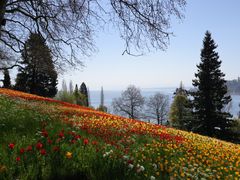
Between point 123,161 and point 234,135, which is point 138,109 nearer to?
point 234,135

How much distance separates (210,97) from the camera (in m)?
32.8

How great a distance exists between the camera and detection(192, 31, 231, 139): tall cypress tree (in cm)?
3209

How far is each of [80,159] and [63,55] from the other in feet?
24.2

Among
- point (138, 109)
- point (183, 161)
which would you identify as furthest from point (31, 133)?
point (138, 109)

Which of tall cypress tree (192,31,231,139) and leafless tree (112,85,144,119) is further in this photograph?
leafless tree (112,85,144,119)

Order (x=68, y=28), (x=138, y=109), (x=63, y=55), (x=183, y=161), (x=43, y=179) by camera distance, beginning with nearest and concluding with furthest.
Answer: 1. (x=43, y=179)
2. (x=183, y=161)
3. (x=68, y=28)
4. (x=63, y=55)
5. (x=138, y=109)

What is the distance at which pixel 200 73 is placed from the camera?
3347 centimetres

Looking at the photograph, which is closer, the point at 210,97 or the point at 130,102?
the point at 210,97

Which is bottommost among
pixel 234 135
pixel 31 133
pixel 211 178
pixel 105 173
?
pixel 234 135

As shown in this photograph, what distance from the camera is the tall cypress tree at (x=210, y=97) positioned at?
105ft

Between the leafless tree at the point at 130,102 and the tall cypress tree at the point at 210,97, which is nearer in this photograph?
the tall cypress tree at the point at 210,97

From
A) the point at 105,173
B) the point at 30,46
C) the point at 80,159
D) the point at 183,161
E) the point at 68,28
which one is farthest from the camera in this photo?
the point at 30,46

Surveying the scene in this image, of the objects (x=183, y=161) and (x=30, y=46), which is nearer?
(x=183, y=161)

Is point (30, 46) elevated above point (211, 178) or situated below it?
above
